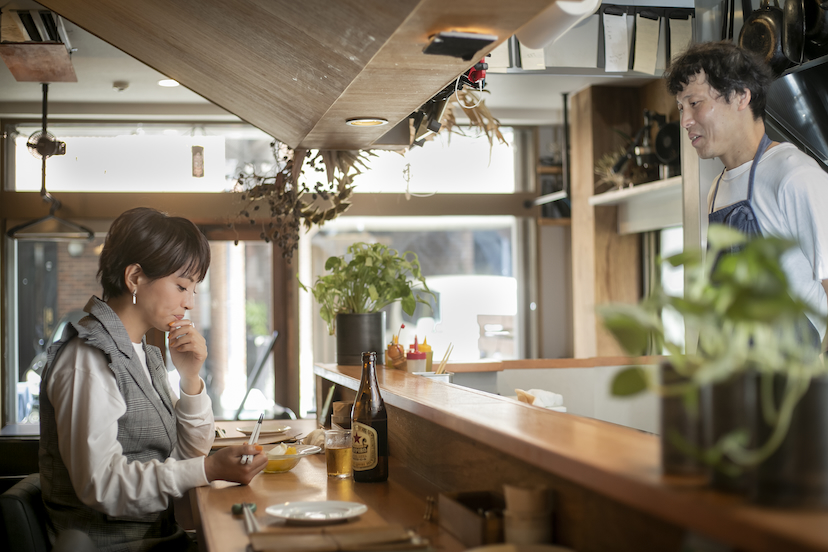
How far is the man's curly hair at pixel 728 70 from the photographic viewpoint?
1942mm

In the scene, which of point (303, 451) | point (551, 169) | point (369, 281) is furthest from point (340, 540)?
point (551, 169)

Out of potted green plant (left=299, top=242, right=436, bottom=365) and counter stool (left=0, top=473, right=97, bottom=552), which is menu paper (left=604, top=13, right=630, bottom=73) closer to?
potted green plant (left=299, top=242, right=436, bottom=365)

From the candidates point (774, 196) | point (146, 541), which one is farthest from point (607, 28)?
point (146, 541)

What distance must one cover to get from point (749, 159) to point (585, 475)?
138cm

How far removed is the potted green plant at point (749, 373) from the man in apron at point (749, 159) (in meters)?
1.14

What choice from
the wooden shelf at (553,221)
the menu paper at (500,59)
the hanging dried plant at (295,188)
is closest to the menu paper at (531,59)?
the menu paper at (500,59)

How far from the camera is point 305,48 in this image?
171 cm

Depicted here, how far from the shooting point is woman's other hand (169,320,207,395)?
197 cm

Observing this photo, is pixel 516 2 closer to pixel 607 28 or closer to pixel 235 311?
pixel 607 28

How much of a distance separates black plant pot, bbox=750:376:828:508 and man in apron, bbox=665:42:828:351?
118 cm

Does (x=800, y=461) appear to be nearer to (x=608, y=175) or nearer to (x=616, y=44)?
(x=616, y=44)

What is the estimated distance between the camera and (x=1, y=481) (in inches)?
93.9

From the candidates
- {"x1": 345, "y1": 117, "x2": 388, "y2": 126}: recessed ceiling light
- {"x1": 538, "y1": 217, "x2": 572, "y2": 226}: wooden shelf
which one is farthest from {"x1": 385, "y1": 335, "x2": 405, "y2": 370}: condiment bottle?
{"x1": 538, "y1": 217, "x2": 572, "y2": 226}: wooden shelf

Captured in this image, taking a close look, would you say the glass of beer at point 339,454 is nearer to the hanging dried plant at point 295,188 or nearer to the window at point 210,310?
the hanging dried plant at point 295,188
